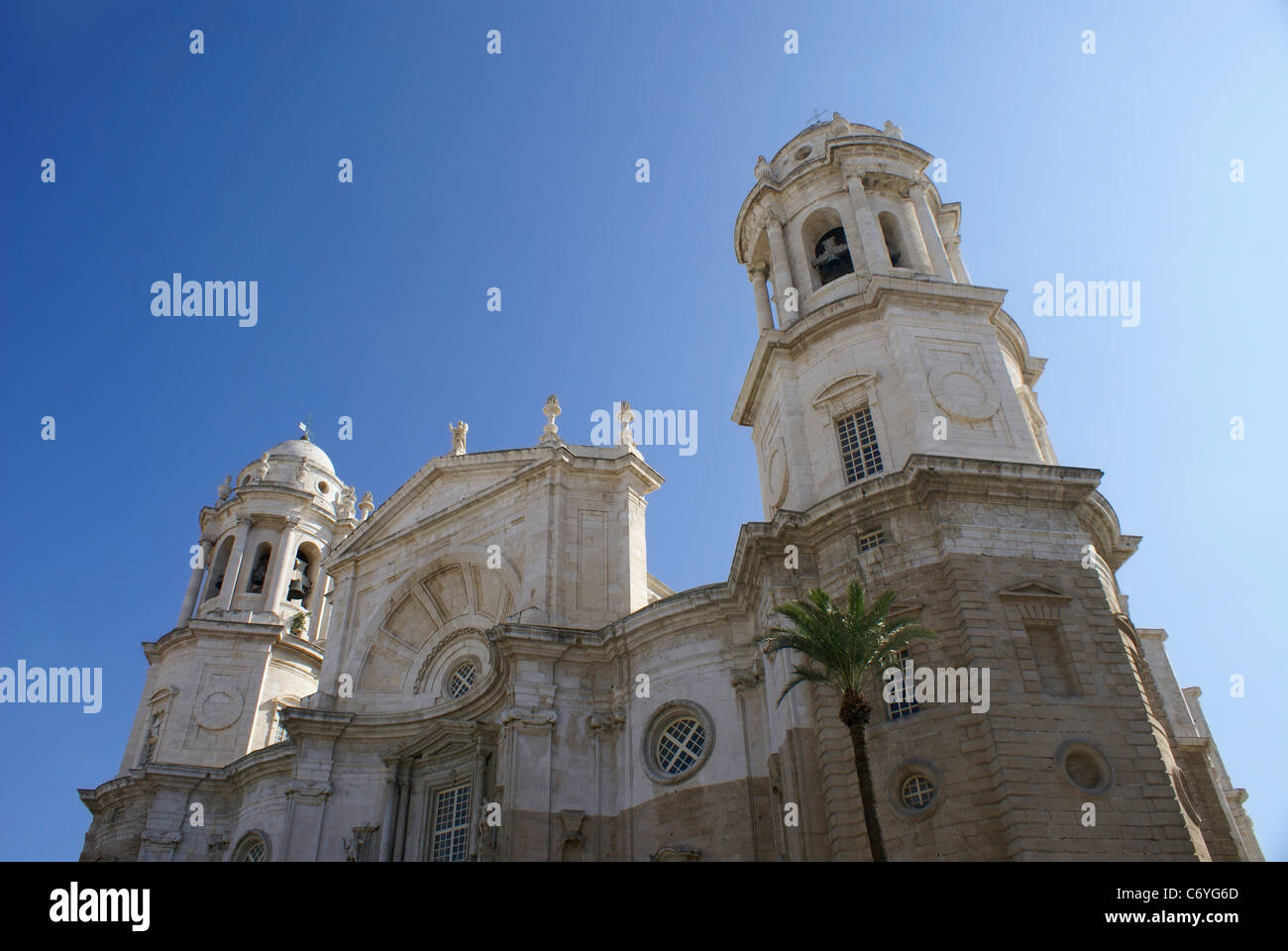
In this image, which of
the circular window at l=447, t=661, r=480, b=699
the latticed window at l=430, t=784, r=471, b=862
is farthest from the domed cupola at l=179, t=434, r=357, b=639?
the latticed window at l=430, t=784, r=471, b=862

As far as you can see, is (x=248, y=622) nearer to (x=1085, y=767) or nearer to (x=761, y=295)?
(x=761, y=295)

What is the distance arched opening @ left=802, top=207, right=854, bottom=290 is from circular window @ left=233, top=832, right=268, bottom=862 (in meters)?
27.8

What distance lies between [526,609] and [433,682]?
7.57 meters

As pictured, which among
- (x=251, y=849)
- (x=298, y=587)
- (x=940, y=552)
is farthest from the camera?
(x=298, y=587)

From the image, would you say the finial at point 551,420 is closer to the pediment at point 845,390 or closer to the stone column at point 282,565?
the pediment at point 845,390

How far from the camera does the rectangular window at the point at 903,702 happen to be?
1961 cm

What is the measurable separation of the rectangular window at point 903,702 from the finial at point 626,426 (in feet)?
47.7

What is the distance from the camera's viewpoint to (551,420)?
1358 inches

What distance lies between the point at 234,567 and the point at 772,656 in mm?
31980

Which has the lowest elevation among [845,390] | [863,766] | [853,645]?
[863,766]

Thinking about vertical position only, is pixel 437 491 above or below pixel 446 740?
above

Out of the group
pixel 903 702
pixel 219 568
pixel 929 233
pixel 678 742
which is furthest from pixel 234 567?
pixel 903 702
